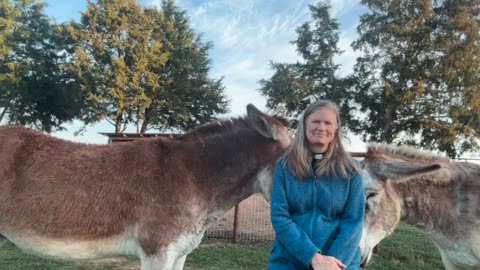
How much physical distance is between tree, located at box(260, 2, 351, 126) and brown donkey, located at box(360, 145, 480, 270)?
21939 mm

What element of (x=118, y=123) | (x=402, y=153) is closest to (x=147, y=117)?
(x=118, y=123)

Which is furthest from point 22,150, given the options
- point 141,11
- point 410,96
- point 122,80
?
point 141,11

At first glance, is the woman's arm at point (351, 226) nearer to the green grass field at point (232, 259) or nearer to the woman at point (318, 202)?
the woman at point (318, 202)

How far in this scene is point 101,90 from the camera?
2838 centimetres

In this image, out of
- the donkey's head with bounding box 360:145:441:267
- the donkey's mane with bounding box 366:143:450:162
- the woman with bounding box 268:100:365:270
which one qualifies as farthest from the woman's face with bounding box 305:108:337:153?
the donkey's mane with bounding box 366:143:450:162

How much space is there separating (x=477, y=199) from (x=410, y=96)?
20.5 m

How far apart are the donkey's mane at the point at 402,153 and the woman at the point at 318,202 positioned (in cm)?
211

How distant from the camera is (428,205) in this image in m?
3.97

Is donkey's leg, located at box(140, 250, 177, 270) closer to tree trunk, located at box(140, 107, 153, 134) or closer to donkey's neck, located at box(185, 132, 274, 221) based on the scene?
donkey's neck, located at box(185, 132, 274, 221)

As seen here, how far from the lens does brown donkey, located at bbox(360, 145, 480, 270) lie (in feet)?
12.1

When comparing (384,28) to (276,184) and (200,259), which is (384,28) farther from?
(276,184)

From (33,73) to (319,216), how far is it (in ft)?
101

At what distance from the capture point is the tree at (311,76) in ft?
87.6

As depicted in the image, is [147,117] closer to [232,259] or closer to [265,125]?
[232,259]
